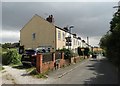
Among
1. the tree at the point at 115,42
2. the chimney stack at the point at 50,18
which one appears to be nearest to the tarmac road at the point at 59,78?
the tree at the point at 115,42

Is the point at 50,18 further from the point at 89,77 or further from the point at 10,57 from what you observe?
the point at 89,77

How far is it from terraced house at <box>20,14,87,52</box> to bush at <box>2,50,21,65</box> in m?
17.0

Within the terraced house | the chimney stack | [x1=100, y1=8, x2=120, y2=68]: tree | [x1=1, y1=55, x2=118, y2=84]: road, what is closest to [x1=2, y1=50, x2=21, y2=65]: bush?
[x1=1, y1=55, x2=118, y2=84]: road

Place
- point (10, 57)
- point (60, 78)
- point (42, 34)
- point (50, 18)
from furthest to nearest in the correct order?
1. point (50, 18)
2. point (42, 34)
3. point (10, 57)
4. point (60, 78)

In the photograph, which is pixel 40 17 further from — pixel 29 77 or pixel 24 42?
pixel 29 77

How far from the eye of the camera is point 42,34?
159 feet

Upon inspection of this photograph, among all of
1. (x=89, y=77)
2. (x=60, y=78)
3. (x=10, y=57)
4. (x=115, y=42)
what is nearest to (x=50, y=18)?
(x=10, y=57)

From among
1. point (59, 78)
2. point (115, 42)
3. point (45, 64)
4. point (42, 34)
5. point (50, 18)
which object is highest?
point (50, 18)

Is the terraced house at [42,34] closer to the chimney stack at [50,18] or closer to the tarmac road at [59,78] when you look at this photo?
the chimney stack at [50,18]

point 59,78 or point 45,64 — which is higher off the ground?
point 45,64

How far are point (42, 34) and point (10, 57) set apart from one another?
1984cm

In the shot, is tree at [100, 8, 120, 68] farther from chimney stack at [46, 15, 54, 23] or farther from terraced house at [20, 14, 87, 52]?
chimney stack at [46, 15, 54, 23]

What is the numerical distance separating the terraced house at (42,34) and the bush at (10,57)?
55.8ft

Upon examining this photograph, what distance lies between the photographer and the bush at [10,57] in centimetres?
2889
